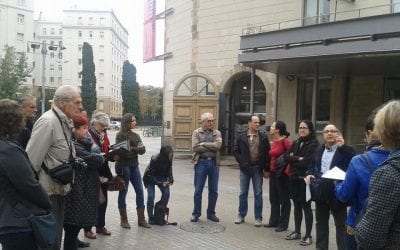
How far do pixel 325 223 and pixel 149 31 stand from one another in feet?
67.0

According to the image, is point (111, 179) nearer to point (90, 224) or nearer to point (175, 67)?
point (90, 224)

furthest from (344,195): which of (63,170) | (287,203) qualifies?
(287,203)

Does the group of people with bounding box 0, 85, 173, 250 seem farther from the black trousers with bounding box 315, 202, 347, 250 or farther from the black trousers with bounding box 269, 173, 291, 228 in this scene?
the black trousers with bounding box 315, 202, 347, 250

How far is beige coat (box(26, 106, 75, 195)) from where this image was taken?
3943 mm

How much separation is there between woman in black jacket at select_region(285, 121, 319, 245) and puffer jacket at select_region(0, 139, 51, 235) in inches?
Result: 165

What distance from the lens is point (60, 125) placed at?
13.5 ft

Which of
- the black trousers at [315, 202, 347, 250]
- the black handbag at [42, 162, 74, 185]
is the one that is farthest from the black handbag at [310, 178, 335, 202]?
the black handbag at [42, 162, 74, 185]

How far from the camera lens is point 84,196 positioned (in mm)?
4562

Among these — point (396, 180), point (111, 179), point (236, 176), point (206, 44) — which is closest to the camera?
point (396, 180)

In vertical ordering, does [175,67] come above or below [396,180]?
above

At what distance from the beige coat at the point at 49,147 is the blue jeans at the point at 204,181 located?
363 centimetres

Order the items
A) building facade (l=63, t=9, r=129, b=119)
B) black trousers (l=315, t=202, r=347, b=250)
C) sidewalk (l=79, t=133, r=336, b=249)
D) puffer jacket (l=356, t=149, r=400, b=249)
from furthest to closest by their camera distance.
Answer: building facade (l=63, t=9, r=129, b=119), sidewalk (l=79, t=133, r=336, b=249), black trousers (l=315, t=202, r=347, b=250), puffer jacket (l=356, t=149, r=400, b=249)

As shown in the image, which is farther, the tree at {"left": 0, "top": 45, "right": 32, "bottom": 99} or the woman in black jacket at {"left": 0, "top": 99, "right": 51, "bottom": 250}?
the tree at {"left": 0, "top": 45, "right": 32, "bottom": 99}

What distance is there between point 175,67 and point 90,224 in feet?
58.4
